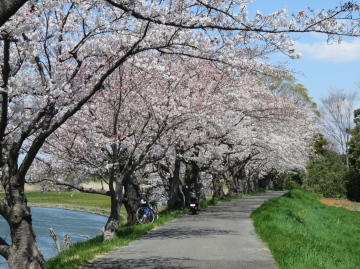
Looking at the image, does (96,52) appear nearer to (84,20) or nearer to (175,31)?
(84,20)

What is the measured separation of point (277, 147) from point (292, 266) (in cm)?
1980

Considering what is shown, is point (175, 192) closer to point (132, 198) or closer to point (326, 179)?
point (132, 198)

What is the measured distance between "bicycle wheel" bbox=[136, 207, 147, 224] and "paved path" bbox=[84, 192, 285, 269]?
8.95 feet

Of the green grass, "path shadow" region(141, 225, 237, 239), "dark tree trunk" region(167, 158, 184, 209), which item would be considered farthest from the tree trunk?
"dark tree trunk" region(167, 158, 184, 209)

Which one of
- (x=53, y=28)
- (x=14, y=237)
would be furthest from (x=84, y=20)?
(x=14, y=237)

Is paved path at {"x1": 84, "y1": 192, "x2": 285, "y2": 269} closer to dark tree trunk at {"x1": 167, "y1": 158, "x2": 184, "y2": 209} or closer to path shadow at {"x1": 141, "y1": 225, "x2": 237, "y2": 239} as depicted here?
path shadow at {"x1": 141, "y1": 225, "x2": 237, "y2": 239}

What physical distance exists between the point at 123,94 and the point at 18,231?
255 inches

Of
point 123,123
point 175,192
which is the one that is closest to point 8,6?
point 123,123

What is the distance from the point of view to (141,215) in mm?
19453

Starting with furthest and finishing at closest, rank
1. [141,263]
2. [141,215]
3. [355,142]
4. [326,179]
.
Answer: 1. [355,142]
2. [326,179]
3. [141,215]
4. [141,263]

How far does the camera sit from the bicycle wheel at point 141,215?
1905 centimetres

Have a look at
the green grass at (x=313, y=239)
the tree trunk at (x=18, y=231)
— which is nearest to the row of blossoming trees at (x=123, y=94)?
the tree trunk at (x=18, y=231)

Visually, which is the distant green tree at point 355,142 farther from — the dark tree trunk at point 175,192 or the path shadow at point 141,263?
the path shadow at point 141,263

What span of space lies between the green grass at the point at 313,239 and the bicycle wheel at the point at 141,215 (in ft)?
14.0
